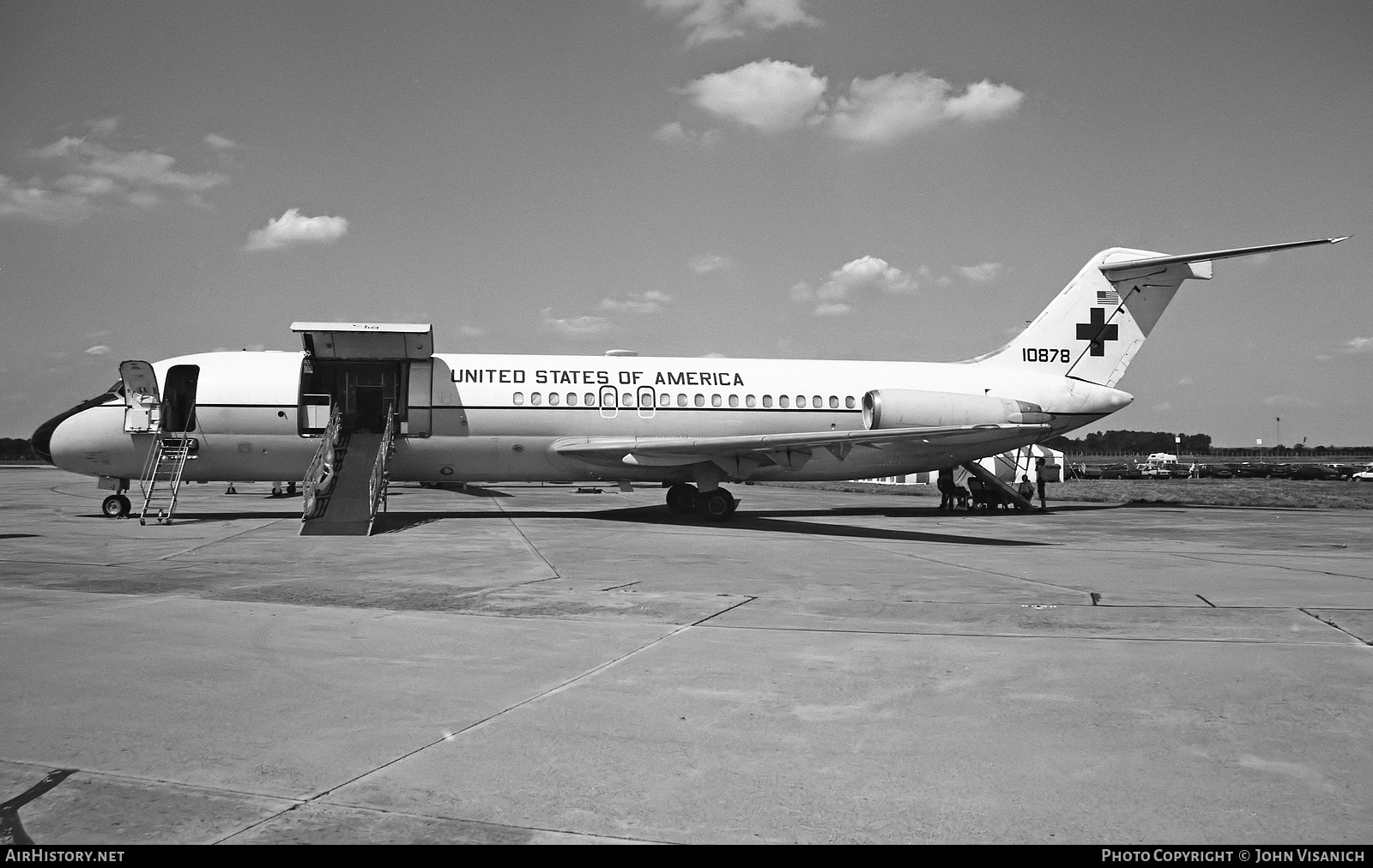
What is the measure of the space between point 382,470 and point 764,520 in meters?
9.24

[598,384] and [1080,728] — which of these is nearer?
[1080,728]

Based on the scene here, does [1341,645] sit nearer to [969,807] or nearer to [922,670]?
[922,670]

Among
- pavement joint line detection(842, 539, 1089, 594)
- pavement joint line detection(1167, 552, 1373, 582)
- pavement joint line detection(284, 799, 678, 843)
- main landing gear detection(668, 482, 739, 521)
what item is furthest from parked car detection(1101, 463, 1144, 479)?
pavement joint line detection(284, 799, 678, 843)

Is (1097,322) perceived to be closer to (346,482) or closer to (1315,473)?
(346,482)

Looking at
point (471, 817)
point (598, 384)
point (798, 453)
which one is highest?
point (598, 384)

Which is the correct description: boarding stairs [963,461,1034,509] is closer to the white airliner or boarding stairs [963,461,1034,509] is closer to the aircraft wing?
the white airliner

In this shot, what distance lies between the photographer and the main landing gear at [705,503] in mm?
21906

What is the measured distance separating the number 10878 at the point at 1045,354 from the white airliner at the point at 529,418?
41.5 inches

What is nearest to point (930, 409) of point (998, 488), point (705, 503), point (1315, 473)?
point (998, 488)

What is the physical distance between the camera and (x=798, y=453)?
21.8m

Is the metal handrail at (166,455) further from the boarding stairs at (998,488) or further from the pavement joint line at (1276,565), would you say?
the boarding stairs at (998,488)

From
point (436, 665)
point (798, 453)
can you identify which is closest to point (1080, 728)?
point (436, 665)

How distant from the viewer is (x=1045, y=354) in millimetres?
25547

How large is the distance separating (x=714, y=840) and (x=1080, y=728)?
262 cm
